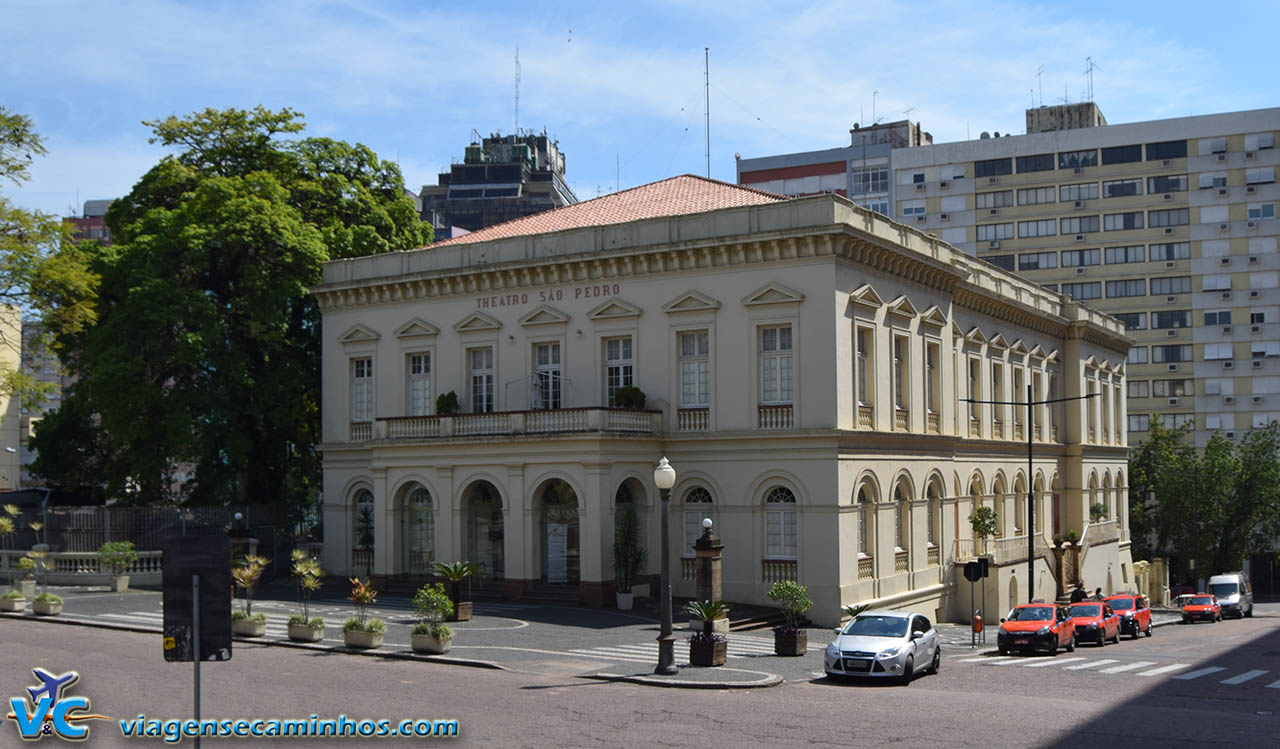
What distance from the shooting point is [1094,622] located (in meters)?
35.1

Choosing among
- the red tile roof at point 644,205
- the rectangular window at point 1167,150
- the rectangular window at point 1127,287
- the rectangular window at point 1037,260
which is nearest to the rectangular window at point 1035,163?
the rectangular window at point 1037,260

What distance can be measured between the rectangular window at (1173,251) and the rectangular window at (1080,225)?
162 inches

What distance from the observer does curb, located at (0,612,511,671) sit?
25.0m

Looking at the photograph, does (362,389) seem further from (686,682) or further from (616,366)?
(686,682)

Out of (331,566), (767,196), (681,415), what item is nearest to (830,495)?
(681,415)

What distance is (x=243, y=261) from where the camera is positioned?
1786 inches

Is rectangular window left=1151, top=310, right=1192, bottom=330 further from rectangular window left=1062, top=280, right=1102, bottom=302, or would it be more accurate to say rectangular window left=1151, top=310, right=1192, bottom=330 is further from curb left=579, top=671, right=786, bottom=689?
curb left=579, top=671, right=786, bottom=689

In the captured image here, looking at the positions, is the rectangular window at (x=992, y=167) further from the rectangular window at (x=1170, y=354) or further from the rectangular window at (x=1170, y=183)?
the rectangular window at (x=1170, y=354)

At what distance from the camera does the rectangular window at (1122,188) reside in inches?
3317

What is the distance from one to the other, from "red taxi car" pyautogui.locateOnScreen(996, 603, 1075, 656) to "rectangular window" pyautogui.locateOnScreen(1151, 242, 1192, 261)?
58.2 m

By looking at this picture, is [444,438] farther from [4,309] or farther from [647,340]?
[4,309]

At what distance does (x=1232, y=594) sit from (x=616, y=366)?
33432 millimetres

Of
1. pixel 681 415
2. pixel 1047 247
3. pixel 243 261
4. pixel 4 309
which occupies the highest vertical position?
pixel 1047 247

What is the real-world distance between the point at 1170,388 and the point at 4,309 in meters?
73.3
